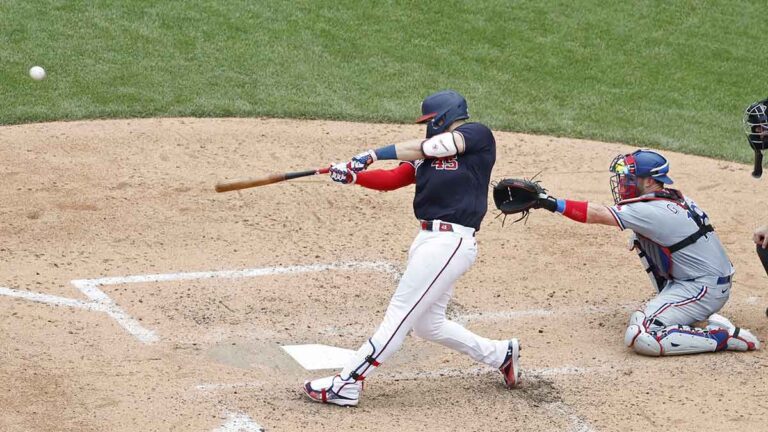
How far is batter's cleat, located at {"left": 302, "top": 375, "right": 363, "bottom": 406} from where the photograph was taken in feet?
20.8

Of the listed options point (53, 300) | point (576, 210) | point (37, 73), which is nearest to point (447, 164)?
point (576, 210)

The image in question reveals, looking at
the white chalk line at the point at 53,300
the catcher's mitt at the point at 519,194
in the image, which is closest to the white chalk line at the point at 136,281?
the white chalk line at the point at 53,300

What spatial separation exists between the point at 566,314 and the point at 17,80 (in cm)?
724

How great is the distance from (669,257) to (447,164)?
1883mm

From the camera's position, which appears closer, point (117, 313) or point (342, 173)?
point (342, 173)

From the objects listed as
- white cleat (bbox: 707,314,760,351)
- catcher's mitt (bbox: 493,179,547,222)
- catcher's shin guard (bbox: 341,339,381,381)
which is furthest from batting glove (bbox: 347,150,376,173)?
white cleat (bbox: 707,314,760,351)

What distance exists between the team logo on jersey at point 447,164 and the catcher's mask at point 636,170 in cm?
143

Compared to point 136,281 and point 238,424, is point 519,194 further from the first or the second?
point 136,281

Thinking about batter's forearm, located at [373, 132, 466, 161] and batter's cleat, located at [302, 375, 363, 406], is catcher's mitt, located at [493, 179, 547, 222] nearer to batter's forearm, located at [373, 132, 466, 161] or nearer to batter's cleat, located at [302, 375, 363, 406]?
batter's forearm, located at [373, 132, 466, 161]

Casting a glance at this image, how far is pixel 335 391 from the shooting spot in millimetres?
6332

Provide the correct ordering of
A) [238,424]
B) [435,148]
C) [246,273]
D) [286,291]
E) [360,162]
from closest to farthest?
[238,424], [435,148], [360,162], [286,291], [246,273]

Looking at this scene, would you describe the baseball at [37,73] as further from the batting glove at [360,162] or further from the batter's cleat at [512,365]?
the batter's cleat at [512,365]

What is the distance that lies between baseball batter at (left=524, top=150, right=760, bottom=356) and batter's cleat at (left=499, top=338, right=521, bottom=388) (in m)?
0.92

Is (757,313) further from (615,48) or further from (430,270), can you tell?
(615,48)
